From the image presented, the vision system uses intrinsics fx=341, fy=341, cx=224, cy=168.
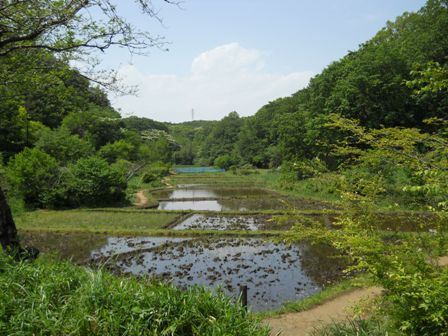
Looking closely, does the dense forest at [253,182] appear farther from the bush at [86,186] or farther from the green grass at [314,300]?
the green grass at [314,300]

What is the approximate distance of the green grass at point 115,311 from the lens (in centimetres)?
315

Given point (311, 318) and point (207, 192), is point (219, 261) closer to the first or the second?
point (311, 318)

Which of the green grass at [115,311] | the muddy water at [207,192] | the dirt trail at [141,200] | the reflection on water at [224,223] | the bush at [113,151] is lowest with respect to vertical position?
the muddy water at [207,192]

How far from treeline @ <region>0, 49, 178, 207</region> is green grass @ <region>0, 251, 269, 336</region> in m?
4.00

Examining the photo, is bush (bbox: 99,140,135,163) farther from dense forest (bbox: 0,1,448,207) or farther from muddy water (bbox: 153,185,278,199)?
muddy water (bbox: 153,185,278,199)

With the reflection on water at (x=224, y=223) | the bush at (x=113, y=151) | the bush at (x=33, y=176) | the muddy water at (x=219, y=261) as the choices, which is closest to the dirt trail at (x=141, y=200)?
the bush at (x=33, y=176)

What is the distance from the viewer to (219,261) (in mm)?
11570

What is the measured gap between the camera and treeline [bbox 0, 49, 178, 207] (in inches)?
264

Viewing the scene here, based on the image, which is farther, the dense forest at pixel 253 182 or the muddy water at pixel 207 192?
the muddy water at pixel 207 192

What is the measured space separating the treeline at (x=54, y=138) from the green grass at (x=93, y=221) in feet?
6.88

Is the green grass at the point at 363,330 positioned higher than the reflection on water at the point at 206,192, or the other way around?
the green grass at the point at 363,330

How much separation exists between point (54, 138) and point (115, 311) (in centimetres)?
2805

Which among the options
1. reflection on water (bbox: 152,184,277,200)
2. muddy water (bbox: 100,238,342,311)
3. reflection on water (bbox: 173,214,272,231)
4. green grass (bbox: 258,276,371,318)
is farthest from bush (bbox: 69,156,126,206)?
green grass (bbox: 258,276,371,318)

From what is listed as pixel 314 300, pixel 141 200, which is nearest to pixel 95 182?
pixel 141 200
